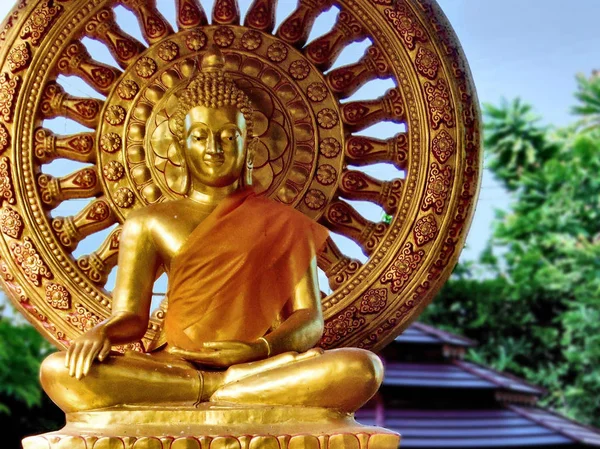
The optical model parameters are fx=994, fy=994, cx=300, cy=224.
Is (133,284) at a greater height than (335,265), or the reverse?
(335,265)

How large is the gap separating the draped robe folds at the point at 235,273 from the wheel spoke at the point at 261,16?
0.93m

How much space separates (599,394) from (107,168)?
8.25m

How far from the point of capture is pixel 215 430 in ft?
9.22

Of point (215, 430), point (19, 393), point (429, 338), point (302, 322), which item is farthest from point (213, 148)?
Result: point (19, 393)

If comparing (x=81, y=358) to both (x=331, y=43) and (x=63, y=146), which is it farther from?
(x=331, y=43)

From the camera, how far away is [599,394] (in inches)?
424

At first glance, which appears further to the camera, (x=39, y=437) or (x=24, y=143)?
(x=24, y=143)

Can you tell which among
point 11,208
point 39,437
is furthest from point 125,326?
point 11,208

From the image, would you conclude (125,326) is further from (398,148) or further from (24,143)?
(398,148)

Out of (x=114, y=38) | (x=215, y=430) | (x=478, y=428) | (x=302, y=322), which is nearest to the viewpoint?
(x=215, y=430)

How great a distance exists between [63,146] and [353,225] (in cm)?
116

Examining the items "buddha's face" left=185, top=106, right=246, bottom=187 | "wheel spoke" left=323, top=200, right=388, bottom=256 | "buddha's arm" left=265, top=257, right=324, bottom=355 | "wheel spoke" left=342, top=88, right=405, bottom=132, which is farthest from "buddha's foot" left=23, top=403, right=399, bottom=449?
"wheel spoke" left=342, top=88, right=405, bottom=132

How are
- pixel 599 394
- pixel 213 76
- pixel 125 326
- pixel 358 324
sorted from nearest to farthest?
pixel 125 326 → pixel 213 76 → pixel 358 324 → pixel 599 394

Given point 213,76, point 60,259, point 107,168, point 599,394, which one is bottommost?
point 599,394
